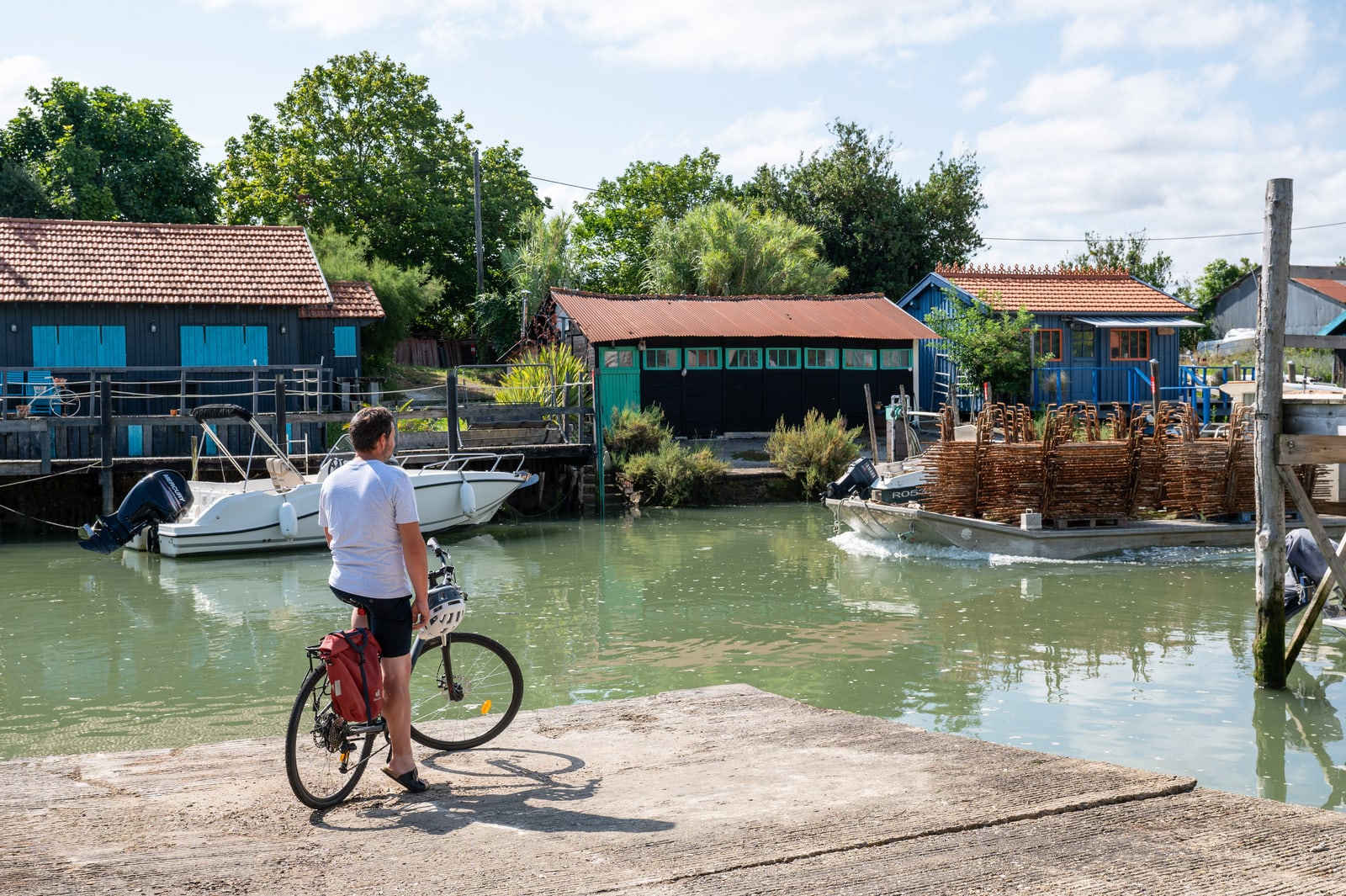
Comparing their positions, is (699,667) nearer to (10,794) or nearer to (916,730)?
(916,730)

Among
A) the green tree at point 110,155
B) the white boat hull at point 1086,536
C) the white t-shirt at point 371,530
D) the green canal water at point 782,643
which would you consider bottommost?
the green canal water at point 782,643

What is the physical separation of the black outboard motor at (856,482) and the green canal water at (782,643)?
936 millimetres

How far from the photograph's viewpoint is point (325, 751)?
5.22 m

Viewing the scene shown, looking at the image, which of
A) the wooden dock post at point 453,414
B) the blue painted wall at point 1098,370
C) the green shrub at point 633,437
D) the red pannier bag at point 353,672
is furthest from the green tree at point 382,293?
the red pannier bag at point 353,672

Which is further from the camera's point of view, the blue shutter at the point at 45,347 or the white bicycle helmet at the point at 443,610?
the blue shutter at the point at 45,347

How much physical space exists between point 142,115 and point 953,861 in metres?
43.2

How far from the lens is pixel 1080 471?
54.1ft

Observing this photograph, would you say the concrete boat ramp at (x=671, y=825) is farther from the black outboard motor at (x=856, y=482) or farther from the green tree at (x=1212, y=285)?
the green tree at (x=1212, y=285)

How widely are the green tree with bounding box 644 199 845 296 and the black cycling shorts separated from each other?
1336 inches

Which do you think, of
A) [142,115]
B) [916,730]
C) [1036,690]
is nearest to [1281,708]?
[1036,690]

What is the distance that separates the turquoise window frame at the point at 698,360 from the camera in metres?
28.5

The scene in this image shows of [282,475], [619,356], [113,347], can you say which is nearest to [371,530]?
[282,475]

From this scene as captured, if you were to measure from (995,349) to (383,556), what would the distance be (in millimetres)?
28308

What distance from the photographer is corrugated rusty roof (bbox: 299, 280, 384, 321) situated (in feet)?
85.6
